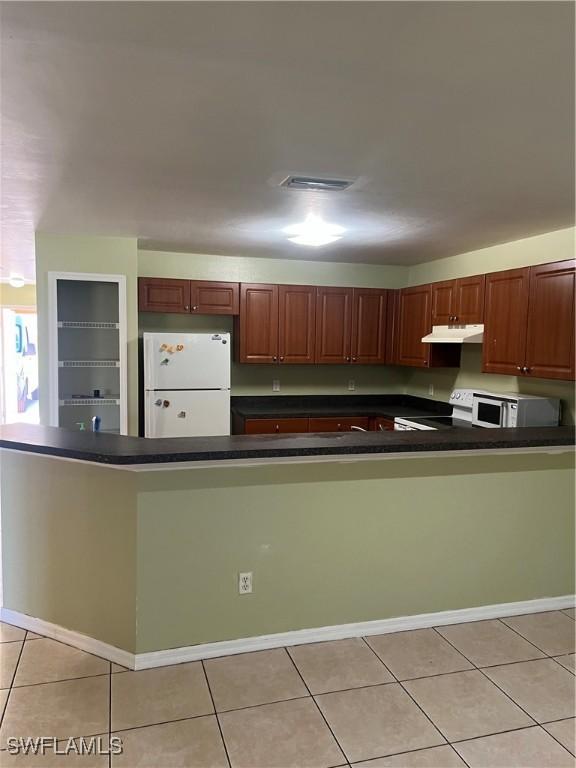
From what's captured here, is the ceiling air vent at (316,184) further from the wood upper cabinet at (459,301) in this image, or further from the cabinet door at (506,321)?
the wood upper cabinet at (459,301)

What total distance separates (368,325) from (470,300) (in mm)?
1305

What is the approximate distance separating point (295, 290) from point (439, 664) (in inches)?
140

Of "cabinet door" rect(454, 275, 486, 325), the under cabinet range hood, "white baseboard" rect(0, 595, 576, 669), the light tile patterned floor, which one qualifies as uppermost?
"cabinet door" rect(454, 275, 486, 325)

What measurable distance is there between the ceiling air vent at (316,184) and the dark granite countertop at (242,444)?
1263 millimetres

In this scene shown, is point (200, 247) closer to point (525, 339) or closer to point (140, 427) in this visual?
point (140, 427)

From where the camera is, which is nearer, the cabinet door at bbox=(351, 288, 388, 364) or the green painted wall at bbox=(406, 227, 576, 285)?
the green painted wall at bbox=(406, 227, 576, 285)

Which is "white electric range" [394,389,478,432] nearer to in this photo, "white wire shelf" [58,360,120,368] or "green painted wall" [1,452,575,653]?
"green painted wall" [1,452,575,653]

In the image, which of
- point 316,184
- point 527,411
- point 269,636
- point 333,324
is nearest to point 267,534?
point 269,636

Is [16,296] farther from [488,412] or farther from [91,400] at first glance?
[488,412]

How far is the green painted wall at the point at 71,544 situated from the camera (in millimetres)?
2516

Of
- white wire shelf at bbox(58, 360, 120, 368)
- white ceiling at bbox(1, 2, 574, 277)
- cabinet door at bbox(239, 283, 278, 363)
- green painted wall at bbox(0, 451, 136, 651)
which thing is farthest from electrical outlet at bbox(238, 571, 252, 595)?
cabinet door at bbox(239, 283, 278, 363)

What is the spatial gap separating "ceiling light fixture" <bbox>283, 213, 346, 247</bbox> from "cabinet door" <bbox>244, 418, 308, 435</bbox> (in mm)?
1801

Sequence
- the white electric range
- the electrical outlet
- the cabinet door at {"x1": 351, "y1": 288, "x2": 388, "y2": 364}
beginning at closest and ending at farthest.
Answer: the electrical outlet → the white electric range → the cabinet door at {"x1": 351, "y1": 288, "x2": 388, "y2": 364}

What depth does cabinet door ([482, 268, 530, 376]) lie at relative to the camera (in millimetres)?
3801
